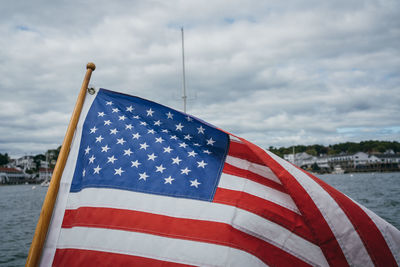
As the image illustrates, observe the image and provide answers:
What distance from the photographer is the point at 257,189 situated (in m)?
2.84

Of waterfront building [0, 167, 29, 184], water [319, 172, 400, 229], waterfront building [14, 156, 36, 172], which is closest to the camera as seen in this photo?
water [319, 172, 400, 229]

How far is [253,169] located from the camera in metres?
2.96

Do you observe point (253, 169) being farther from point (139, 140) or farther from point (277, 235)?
point (139, 140)

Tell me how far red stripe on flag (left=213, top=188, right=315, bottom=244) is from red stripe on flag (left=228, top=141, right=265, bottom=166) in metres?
0.34

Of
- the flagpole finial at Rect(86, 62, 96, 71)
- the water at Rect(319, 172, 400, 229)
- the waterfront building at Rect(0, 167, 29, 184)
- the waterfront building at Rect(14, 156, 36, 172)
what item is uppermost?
the flagpole finial at Rect(86, 62, 96, 71)

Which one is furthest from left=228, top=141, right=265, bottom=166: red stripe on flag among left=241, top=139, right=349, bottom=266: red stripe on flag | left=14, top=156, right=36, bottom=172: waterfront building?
left=14, top=156, right=36, bottom=172: waterfront building

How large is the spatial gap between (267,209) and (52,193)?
1.72 m

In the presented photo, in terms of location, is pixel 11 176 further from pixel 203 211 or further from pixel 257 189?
pixel 257 189

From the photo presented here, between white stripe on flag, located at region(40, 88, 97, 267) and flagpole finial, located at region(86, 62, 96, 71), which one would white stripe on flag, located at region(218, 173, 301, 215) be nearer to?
white stripe on flag, located at region(40, 88, 97, 267)

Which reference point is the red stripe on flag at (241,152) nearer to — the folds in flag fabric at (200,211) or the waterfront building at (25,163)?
the folds in flag fabric at (200,211)

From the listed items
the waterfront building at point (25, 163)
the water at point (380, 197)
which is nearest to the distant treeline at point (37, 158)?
the waterfront building at point (25, 163)

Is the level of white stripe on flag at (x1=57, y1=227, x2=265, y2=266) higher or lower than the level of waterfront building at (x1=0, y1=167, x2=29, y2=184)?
higher

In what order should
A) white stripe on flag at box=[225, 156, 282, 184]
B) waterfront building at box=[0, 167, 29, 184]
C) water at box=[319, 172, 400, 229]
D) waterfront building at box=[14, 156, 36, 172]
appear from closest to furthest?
white stripe on flag at box=[225, 156, 282, 184]
water at box=[319, 172, 400, 229]
waterfront building at box=[0, 167, 29, 184]
waterfront building at box=[14, 156, 36, 172]

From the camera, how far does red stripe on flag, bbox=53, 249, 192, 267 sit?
99.6 inches
